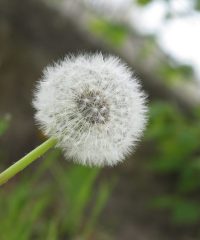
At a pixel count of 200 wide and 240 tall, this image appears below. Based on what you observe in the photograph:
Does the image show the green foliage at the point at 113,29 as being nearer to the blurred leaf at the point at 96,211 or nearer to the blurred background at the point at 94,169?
the blurred background at the point at 94,169

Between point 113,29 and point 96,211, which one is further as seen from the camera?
point 113,29

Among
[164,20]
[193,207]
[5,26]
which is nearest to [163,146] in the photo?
[193,207]

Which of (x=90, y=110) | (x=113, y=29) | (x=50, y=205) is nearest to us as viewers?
(x=90, y=110)

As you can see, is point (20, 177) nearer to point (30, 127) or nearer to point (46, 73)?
point (30, 127)

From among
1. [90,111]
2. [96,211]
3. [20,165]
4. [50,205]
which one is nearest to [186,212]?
[96,211]

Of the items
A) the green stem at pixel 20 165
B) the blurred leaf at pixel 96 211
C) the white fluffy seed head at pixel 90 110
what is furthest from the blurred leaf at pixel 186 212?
the green stem at pixel 20 165

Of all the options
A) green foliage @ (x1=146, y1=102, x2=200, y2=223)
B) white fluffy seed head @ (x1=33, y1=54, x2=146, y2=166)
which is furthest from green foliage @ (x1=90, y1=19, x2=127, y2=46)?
white fluffy seed head @ (x1=33, y1=54, x2=146, y2=166)

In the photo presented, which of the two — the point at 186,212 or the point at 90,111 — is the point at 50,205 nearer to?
the point at 186,212

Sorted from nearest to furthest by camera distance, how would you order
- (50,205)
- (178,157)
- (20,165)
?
(20,165) < (50,205) < (178,157)
